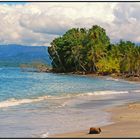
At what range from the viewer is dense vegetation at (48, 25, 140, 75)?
92938mm

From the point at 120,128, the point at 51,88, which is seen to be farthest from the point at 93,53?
the point at 120,128

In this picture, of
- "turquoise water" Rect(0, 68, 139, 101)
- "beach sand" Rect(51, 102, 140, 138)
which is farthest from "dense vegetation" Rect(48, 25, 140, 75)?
"beach sand" Rect(51, 102, 140, 138)

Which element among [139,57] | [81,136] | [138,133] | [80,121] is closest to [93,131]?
[81,136]

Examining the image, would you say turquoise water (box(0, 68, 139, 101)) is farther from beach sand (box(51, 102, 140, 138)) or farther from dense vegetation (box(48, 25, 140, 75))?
dense vegetation (box(48, 25, 140, 75))

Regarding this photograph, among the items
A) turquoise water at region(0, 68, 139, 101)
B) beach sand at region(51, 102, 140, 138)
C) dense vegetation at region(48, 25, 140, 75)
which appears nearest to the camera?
beach sand at region(51, 102, 140, 138)

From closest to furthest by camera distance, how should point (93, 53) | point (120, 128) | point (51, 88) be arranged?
1. point (120, 128)
2. point (51, 88)
3. point (93, 53)

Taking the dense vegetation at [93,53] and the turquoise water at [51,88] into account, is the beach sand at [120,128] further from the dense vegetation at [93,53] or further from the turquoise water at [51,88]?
the dense vegetation at [93,53]

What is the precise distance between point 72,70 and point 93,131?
9561 centimetres

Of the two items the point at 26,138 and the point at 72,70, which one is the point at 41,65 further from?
the point at 26,138

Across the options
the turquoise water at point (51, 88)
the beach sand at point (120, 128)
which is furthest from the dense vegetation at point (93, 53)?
the beach sand at point (120, 128)

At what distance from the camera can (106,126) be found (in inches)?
627

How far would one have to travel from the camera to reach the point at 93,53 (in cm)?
9806

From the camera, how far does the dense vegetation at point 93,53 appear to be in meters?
92.9

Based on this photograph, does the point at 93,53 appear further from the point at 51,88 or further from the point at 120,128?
the point at 120,128
